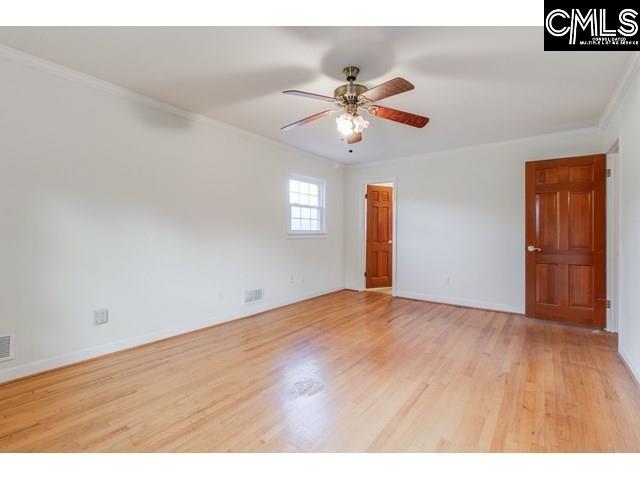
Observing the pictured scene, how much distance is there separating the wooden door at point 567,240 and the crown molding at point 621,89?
0.45 m

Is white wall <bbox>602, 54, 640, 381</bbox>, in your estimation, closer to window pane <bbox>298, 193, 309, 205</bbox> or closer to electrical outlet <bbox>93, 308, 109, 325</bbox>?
window pane <bbox>298, 193, 309, 205</bbox>

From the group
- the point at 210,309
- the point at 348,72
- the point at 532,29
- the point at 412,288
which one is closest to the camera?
the point at 532,29

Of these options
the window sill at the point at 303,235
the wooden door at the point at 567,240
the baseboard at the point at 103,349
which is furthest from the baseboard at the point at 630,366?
the window sill at the point at 303,235

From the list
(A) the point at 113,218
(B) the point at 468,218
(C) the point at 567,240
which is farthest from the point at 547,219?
(A) the point at 113,218

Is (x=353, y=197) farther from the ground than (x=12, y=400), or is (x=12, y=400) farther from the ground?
(x=353, y=197)

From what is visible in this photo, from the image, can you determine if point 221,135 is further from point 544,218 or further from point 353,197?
point 544,218

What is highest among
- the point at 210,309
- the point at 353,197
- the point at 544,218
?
the point at 353,197

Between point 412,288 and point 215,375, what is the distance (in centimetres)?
372

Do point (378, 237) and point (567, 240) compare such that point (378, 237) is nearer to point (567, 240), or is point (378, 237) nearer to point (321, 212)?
point (321, 212)

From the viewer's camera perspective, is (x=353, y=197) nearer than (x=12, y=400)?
No

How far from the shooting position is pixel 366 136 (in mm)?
4105

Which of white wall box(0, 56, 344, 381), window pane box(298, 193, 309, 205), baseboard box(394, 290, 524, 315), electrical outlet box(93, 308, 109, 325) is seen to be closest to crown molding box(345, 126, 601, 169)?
window pane box(298, 193, 309, 205)

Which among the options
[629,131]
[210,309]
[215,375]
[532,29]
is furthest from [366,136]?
[215,375]
